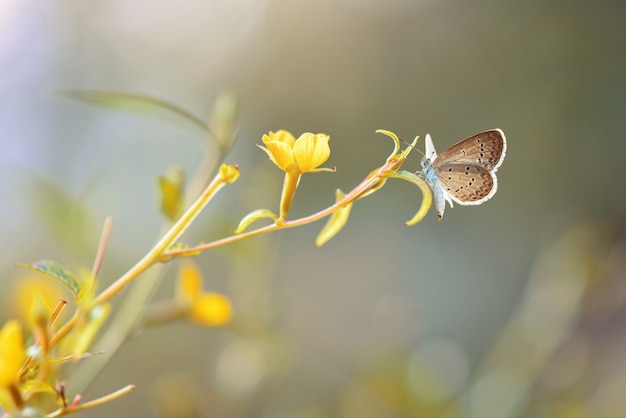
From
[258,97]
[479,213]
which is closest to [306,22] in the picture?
[258,97]

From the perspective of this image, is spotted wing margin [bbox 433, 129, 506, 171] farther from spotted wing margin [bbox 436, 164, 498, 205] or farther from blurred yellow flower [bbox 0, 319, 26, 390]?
blurred yellow flower [bbox 0, 319, 26, 390]

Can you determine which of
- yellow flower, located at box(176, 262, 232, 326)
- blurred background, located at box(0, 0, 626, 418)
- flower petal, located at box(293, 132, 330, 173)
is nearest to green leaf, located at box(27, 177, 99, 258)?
yellow flower, located at box(176, 262, 232, 326)

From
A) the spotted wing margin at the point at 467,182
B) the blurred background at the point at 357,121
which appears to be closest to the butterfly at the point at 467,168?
the spotted wing margin at the point at 467,182

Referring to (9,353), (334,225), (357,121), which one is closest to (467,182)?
(334,225)

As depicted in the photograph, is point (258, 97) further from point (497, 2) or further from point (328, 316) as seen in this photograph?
point (497, 2)

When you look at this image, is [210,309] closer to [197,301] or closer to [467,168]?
[197,301]
